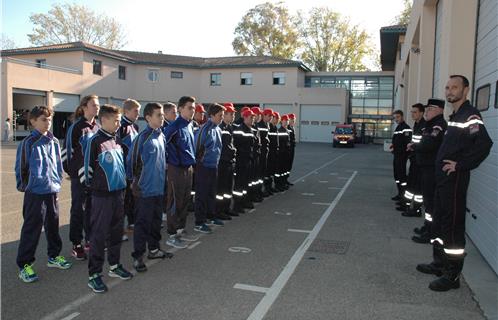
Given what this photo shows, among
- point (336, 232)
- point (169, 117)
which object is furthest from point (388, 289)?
point (169, 117)

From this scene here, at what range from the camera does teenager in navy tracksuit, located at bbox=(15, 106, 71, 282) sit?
4.82 metres

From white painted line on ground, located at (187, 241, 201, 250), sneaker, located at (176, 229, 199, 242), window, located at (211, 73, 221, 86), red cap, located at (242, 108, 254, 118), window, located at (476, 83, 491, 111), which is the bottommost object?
white painted line on ground, located at (187, 241, 201, 250)

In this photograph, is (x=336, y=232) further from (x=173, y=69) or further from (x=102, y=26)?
(x=102, y=26)

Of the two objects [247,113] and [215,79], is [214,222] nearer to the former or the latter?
[247,113]

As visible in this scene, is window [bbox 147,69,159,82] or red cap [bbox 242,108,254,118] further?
window [bbox 147,69,159,82]

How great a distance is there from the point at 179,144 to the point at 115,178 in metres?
1.67

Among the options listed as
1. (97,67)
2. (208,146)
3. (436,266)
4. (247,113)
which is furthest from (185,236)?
(97,67)

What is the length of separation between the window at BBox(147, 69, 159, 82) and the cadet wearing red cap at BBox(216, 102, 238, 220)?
35.6 m

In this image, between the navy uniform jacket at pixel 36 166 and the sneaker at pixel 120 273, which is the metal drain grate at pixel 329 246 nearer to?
the sneaker at pixel 120 273

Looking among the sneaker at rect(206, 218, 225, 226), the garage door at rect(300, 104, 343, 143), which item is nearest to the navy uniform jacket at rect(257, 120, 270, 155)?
the sneaker at rect(206, 218, 225, 226)

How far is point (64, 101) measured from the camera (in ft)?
111

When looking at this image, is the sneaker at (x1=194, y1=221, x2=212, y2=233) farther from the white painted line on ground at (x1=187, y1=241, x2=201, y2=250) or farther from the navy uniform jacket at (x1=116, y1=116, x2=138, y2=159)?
the navy uniform jacket at (x1=116, y1=116, x2=138, y2=159)

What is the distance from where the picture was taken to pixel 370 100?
1777 inches

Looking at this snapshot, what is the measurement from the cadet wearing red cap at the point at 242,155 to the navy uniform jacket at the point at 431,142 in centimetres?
318
